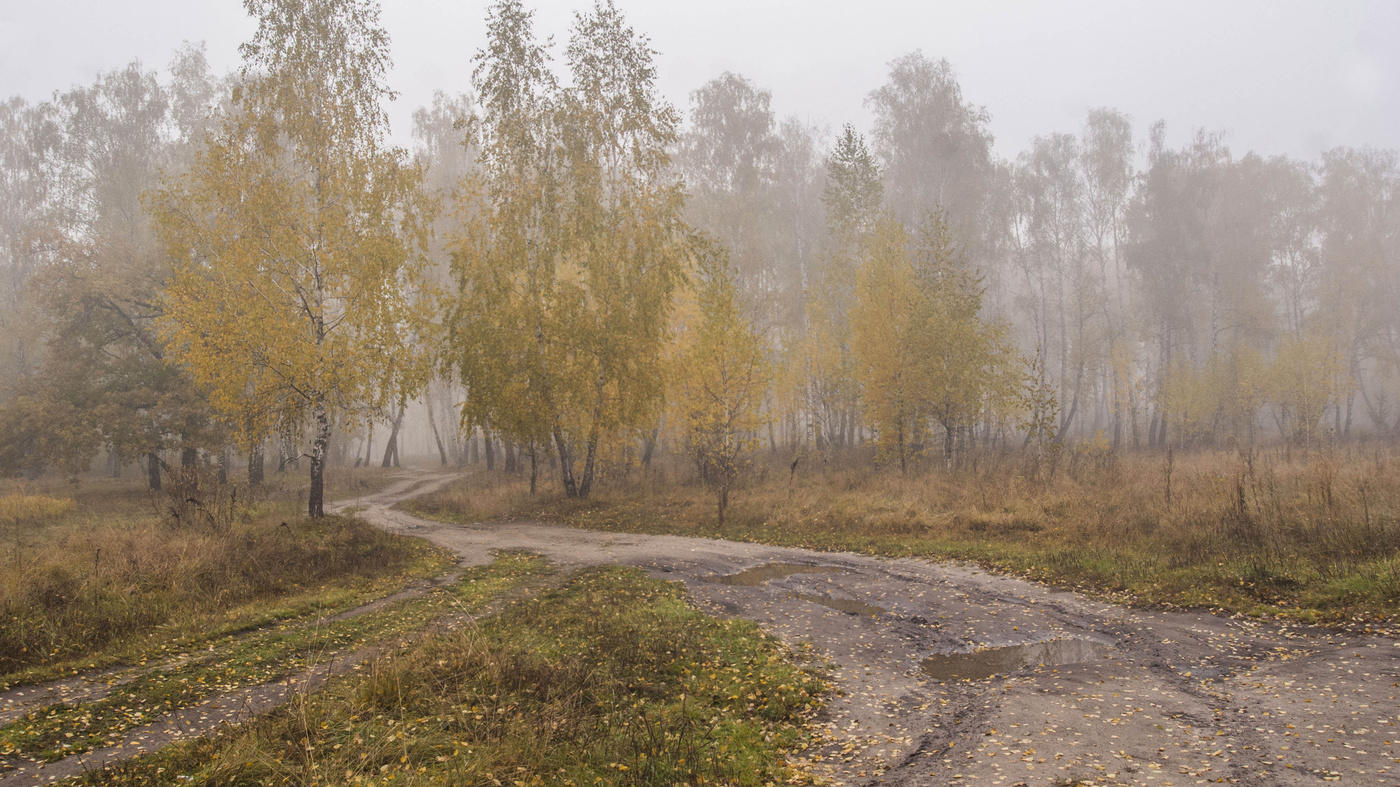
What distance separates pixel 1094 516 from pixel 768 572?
820 centimetres

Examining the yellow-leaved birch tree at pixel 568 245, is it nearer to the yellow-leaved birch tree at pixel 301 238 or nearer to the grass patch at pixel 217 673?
the yellow-leaved birch tree at pixel 301 238

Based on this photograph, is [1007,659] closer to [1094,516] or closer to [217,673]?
[1094,516]

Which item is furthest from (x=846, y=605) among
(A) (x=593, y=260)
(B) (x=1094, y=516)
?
(A) (x=593, y=260)

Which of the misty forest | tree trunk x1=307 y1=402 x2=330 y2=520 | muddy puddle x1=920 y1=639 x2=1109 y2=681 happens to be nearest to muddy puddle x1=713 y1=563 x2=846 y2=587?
the misty forest

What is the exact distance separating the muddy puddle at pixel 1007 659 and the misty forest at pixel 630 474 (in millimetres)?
98

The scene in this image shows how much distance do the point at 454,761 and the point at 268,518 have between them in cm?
1716

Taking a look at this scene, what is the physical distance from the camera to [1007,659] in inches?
363

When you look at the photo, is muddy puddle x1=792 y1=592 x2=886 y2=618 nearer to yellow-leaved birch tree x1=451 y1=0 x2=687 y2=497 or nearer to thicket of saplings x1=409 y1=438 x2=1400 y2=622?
thicket of saplings x1=409 y1=438 x2=1400 y2=622

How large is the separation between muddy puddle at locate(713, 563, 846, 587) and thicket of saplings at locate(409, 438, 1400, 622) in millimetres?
2224

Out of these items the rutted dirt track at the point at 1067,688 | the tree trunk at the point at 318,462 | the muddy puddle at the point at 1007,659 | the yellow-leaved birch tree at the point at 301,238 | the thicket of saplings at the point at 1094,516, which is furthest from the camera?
the tree trunk at the point at 318,462

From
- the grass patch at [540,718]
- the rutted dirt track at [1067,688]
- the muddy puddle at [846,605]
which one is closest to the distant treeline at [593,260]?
the muddy puddle at [846,605]

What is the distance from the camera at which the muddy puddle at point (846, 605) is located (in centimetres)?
1173

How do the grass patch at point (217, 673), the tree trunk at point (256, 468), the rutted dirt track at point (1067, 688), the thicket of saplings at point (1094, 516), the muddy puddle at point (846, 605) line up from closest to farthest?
the rutted dirt track at point (1067, 688) → the grass patch at point (217, 673) → the thicket of saplings at point (1094, 516) → the muddy puddle at point (846, 605) → the tree trunk at point (256, 468)

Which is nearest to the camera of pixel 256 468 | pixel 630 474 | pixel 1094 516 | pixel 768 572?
pixel 768 572
